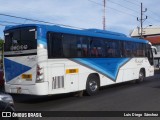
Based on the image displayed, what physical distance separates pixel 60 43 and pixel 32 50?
1241 millimetres

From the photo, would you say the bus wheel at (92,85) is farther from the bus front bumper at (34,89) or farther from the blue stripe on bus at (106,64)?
the bus front bumper at (34,89)

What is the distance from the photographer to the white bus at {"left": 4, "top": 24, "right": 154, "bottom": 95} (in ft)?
37.6

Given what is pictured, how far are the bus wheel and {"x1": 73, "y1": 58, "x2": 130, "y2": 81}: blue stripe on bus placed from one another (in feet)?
1.45

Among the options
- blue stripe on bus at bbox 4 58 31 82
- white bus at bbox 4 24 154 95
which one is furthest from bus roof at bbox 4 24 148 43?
blue stripe on bus at bbox 4 58 31 82

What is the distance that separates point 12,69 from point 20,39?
128cm

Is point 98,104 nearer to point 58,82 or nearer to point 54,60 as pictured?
point 58,82

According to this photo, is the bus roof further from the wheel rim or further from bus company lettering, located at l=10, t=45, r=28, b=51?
the wheel rim

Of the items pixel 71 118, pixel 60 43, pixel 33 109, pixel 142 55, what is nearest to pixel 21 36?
pixel 60 43

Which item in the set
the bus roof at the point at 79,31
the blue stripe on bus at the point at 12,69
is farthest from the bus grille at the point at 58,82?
the bus roof at the point at 79,31

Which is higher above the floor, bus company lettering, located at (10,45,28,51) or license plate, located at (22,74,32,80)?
bus company lettering, located at (10,45,28,51)

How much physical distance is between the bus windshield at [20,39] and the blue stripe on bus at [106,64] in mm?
2322

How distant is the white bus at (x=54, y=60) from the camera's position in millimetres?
11461

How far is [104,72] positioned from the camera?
1509 cm

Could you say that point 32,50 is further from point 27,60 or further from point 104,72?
point 104,72
